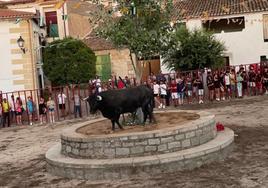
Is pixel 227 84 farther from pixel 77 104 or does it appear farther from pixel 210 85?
pixel 77 104

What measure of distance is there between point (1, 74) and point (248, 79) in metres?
11.9

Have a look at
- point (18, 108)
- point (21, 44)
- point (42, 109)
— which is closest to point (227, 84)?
point (42, 109)

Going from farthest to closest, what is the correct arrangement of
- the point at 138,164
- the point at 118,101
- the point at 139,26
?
the point at 139,26, the point at 118,101, the point at 138,164

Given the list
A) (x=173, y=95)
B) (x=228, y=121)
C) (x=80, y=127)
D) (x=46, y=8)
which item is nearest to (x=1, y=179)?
(x=80, y=127)

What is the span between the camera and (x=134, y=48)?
1291 cm

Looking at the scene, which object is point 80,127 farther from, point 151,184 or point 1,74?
point 1,74

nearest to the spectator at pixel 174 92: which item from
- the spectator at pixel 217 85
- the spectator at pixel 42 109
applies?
the spectator at pixel 217 85

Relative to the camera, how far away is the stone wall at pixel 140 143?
32.1 feet

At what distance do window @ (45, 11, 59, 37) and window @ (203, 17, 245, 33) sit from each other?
1108 centimetres

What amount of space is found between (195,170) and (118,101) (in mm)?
2334

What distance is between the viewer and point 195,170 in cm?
953

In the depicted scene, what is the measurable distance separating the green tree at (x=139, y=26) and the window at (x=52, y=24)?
75.6 feet

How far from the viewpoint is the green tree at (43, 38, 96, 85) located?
3092cm

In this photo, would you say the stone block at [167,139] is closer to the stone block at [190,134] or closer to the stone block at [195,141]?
the stone block at [190,134]
